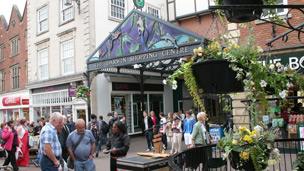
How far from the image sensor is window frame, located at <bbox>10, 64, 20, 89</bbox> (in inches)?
1332

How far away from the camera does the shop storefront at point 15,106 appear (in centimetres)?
3070

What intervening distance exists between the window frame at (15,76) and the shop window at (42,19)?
840 centimetres

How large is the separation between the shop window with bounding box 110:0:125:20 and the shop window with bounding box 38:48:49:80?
5931 mm

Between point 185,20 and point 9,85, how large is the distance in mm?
20101

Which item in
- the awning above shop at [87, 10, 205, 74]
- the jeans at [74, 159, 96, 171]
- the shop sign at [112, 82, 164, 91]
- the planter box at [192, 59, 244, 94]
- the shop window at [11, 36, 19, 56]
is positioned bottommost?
the jeans at [74, 159, 96, 171]

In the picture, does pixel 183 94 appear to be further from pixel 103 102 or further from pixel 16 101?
pixel 16 101

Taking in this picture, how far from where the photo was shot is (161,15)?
26.4 meters

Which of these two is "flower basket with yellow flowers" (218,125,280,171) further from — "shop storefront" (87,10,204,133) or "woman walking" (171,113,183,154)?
"woman walking" (171,113,183,154)

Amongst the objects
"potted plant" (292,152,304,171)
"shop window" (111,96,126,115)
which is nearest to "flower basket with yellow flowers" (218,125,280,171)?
"potted plant" (292,152,304,171)

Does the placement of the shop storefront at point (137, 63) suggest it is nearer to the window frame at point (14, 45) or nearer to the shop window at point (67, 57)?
the shop window at point (67, 57)

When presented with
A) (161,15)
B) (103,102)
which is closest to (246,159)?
(103,102)

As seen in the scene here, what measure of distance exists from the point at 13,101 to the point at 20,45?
16.3 ft

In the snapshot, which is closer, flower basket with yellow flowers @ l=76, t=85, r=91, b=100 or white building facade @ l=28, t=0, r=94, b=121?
flower basket with yellow flowers @ l=76, t=85, r=91, b=100

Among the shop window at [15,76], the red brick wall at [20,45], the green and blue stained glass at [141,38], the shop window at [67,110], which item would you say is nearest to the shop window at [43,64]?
the shop window at [67,110]
